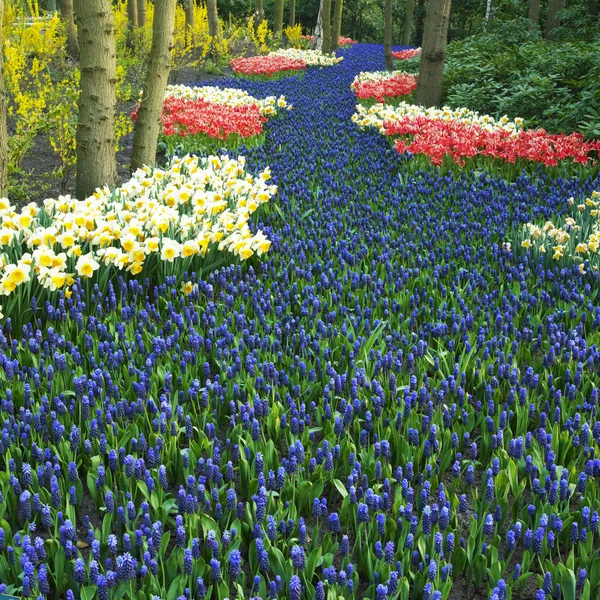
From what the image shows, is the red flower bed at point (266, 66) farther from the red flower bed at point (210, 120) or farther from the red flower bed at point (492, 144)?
the red flower bed at point (492, 144)

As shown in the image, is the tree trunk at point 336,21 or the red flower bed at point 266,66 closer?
the red flower bed at point 266,66

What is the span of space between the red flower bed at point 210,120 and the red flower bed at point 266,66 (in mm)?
7400

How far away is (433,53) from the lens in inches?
457

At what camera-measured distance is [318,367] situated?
12.1 ft

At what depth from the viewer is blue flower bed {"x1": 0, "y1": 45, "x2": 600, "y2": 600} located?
235cm

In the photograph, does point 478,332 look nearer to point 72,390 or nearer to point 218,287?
point 218,287

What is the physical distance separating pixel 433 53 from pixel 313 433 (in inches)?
387

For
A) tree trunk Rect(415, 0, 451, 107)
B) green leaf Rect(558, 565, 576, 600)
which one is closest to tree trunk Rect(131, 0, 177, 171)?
tree trunk Rect(415, 0, 451, 107)

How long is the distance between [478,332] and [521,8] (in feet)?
94.5

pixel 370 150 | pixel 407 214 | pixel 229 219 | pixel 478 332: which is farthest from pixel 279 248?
pixel 370 150

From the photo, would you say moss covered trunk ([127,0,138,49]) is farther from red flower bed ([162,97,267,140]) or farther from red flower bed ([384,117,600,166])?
red flower bed ([384,117,600,166])

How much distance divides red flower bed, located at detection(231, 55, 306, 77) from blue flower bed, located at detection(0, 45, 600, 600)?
45.9 ft

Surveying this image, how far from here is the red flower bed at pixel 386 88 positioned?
44.1ft

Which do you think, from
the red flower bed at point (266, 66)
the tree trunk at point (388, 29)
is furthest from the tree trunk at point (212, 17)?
the tree trunk at point (388, 29)
